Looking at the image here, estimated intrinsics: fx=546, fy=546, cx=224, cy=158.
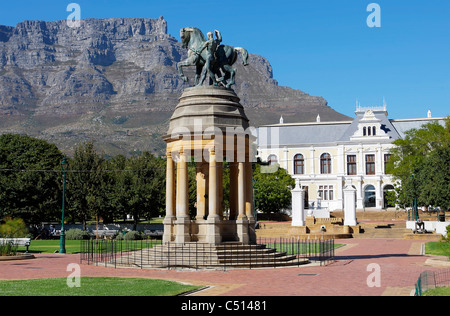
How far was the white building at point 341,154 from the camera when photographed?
104 metres

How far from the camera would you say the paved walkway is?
54.1 ft

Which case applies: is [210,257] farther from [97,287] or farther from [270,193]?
[270,193]

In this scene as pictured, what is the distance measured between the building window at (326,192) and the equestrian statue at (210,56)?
263 ft

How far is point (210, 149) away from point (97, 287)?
10.8 m

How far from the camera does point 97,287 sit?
17.1 metres

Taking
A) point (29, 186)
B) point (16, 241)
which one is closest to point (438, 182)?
point (16, 241)

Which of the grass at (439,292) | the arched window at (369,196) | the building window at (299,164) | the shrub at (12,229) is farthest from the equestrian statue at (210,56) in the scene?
the building window at (299,164)

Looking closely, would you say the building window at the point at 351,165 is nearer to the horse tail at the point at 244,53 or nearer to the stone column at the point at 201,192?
the horse tail at the point at 244,53

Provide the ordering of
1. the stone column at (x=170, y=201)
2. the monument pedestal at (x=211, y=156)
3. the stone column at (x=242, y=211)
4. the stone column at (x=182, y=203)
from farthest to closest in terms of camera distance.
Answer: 1. the stone column at (x=170, y=201)
2. the stone column at (x=242, y=211)
3. the stone column at (x=182, y=203)
4. the monument pedestal at (x=211, y=156)

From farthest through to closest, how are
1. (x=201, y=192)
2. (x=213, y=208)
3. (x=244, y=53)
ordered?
(x=244, y=53) → (x=201, y=192) → (x=213, y=208)

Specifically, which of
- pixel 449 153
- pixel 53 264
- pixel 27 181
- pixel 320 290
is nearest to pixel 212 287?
pixel 320 290

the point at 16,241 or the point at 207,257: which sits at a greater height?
the point at 16,241

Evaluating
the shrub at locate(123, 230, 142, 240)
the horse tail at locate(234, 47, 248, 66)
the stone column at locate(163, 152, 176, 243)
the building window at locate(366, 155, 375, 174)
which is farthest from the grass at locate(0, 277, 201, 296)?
the building window at locate(366, 155, 375, 174)

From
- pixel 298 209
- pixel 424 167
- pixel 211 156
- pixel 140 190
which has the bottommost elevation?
pixel 298 209
